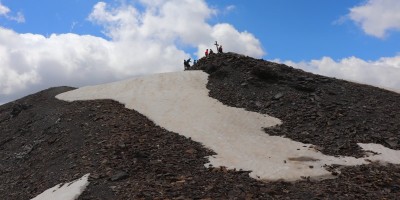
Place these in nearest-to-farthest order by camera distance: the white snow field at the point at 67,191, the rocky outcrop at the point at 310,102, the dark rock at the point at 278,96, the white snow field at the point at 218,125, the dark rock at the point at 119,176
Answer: the white snow field at the point at 67,191 → the dark rock at the point at 119,176 → the white snow field at the point at 218,125 → the rocky outcrop at the point at 310,102 → the dark rock at the point at 278,96

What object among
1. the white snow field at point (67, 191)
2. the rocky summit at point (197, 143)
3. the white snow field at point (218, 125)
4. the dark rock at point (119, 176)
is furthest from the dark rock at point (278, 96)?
the white snow field at point (67, 191)

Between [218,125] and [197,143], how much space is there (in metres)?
3.38

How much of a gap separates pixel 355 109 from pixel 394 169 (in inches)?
349

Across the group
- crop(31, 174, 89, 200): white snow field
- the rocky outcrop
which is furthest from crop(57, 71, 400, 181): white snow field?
crop(31, 174, 89, 200): white snow field

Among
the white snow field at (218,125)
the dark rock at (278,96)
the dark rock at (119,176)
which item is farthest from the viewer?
the dark rock at (278,96)

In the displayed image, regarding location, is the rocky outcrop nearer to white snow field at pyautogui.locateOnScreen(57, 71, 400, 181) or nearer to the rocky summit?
the rocky summit

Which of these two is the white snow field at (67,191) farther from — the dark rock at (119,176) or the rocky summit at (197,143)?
the dark rock at (119,176)

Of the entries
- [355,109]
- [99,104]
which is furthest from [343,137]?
[99,104]

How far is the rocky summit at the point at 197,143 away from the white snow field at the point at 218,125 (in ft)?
2.21

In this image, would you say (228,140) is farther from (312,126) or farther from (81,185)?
(81,185)

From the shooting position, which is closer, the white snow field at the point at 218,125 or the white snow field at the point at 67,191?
the white snow field at the point at 67,191

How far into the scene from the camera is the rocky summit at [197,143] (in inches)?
579

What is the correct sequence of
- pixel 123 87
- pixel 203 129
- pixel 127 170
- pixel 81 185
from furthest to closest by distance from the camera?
pixel 123 87
pixel 203 129
pixel 127 170
pixel 81 185

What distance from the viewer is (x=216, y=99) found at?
93.0 feet
